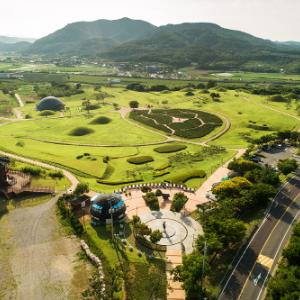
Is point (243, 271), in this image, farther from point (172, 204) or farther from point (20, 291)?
point (20, 291)

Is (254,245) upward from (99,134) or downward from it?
upward

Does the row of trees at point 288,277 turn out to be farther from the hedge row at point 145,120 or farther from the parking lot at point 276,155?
the hedge row at point 145,120

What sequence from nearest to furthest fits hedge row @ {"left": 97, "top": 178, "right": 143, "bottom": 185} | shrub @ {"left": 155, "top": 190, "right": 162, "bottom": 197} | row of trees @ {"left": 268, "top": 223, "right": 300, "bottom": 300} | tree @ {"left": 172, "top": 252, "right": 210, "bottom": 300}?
row of trees @ {"left": 268, "top": 223, "right": 300, "bottom": 300}, tree @ {"left": 172, "top": 252, "right": 210, "bottom": 300}, shrub @ {"left": 155, "top": 190, "right": 162, "bottom": 197}, hedge row @ {"left": 97, "top": 178, "right": 143, "bottom": 185}

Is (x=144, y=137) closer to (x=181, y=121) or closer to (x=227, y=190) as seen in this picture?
(x=181, y=121)

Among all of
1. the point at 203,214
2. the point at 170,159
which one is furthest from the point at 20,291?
the point at 170,159

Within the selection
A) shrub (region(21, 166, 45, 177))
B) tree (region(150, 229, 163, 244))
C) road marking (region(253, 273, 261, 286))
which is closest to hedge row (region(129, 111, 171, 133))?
shrub (region(21, 166, 45, 177))

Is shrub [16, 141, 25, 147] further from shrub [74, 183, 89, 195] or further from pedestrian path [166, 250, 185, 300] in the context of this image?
pedestrian path [166, 250, 185, 300]

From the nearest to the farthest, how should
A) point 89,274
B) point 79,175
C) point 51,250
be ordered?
1. point 89,274
2. point 51,250
3. point 79,175
